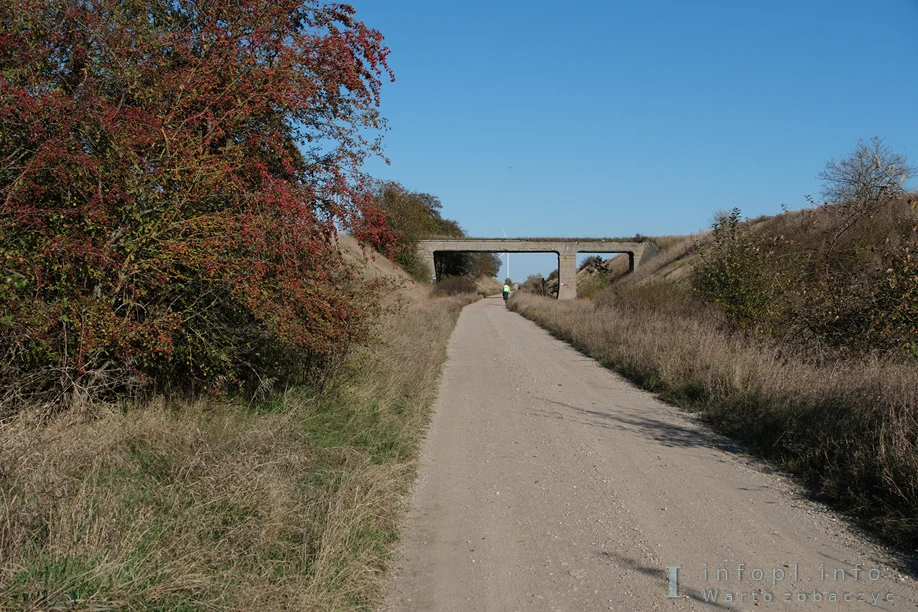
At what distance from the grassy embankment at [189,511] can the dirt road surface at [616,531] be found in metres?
0.46

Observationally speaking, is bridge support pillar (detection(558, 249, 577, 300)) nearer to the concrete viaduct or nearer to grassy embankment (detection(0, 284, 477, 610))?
the concrete viaduct

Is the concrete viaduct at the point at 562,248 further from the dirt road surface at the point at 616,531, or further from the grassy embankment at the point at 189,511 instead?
the grassy embankment at the point at 189,511

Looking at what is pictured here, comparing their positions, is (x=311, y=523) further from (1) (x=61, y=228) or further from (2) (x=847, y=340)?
(2) (x=847, y=340)

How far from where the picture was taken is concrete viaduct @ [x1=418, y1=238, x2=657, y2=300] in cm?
6328

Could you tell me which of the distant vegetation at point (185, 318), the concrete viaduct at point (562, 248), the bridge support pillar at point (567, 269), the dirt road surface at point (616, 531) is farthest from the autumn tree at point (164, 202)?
the bridge support pillar at point (567, 269)

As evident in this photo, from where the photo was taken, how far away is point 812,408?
7051 millimetres

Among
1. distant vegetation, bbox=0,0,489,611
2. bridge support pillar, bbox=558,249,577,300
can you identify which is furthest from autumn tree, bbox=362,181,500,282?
bridge support pillar, bbox=558,249,577,300

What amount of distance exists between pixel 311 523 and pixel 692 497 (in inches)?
129

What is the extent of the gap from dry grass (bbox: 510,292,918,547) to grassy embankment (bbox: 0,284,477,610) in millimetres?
3852

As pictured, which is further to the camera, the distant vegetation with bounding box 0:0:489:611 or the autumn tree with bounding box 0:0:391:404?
the autumn tree with bounding box 0:0:391:404

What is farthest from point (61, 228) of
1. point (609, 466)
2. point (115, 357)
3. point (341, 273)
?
point (609, 466)

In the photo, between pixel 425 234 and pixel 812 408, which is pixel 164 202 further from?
pixel 425 234

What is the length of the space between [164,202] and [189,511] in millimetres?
3232

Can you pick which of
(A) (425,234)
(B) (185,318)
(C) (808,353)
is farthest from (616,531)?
(A) (425,234)
